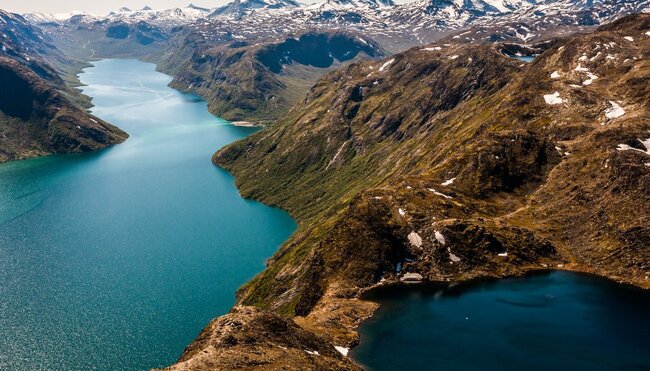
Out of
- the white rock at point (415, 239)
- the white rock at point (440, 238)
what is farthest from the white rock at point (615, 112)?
the white rock at point (415, 239)

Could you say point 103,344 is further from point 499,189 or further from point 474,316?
point 499,189

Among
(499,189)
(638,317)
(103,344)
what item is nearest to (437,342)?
(638,317)

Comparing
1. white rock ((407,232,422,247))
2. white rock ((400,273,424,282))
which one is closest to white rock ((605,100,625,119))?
white rock ((407,232,422,247))

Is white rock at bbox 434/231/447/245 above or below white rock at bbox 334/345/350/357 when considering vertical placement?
above

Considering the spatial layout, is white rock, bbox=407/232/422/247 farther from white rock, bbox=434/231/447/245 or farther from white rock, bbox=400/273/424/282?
white rock, bbox=400/273/424/282

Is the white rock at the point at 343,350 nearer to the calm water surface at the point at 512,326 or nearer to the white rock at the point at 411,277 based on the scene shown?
the calm water surface at the point at 512,326

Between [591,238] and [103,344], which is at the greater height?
[591,238]
